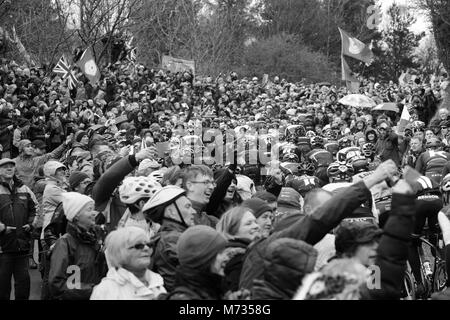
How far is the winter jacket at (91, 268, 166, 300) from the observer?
5238 mm

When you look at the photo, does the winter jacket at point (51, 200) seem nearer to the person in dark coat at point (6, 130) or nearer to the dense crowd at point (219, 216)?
the dense crowd at point (219, 216)

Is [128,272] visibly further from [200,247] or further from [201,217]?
[201,217]

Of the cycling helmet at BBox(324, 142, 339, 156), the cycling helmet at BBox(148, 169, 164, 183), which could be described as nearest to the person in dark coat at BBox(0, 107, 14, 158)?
the cycling helmet at BBox(324, 142, 339, 156)

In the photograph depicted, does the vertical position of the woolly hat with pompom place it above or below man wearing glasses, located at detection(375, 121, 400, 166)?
above

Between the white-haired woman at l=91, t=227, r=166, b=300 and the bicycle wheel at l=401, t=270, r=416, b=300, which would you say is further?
the bicycle wheel at l=401, t=270, r=416, b=300

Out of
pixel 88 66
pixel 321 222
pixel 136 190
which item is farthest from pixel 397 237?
pixel 88 66

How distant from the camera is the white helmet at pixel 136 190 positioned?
738 centimetres

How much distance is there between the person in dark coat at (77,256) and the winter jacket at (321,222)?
158cm

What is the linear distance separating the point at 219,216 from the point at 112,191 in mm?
1153

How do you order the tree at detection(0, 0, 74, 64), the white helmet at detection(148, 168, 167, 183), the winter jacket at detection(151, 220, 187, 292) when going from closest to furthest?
the winter jacket at detection(151, 220, 187, 292), the white helmet at detection(148, 168, 167, 183), the tree at detection(0, 0, 74, 64)

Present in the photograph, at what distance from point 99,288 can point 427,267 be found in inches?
223

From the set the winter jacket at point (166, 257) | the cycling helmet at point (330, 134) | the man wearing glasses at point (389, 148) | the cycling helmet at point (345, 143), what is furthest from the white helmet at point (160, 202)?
the cycling helmet at point (330, 134)

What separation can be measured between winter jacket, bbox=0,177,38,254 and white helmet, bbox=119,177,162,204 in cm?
221

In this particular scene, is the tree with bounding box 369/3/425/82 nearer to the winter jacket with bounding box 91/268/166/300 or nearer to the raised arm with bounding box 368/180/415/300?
the winter jacket with bounding box 91/268/166/300
